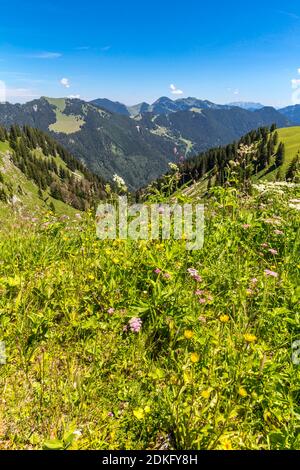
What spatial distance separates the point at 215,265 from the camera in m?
5.39

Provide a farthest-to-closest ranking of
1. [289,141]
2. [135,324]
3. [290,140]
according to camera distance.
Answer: [290,140] → [289,141] → [135,324]

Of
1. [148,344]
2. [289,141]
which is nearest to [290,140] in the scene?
[289,141]

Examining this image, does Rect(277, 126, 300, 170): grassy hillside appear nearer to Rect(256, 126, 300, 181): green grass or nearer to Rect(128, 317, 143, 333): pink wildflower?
Rect(256, 126, 300, 181): green grass

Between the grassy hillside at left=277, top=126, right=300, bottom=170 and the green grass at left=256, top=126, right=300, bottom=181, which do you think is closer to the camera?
the green grass at left=256, top=126, right=300, bottom=181

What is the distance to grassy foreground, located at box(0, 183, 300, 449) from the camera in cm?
304

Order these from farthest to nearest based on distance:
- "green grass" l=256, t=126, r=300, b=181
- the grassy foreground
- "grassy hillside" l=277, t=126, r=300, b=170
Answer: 1. "grassy hillside" l=277, t=126, r=300, b=170
2. "green grass" l=256, t=126, r=300, b=181
3. the grassy foreground

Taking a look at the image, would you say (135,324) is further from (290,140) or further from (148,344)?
(290,140)

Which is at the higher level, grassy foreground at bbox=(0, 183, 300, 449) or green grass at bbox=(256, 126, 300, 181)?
green grass at bbox=(256, 126, 300, 181)

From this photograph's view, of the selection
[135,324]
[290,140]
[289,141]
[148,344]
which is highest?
[290,140]

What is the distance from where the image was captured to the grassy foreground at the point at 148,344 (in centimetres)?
304

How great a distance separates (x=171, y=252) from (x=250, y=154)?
4.20m

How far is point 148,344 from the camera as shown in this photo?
4145 millimetres

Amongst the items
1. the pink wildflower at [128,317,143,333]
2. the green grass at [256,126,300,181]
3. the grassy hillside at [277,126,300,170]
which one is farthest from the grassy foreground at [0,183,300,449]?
the grassy hillside at [277,126,300,170]

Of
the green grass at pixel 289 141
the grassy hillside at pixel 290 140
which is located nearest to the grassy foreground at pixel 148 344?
the green grass at pixel 289 141
